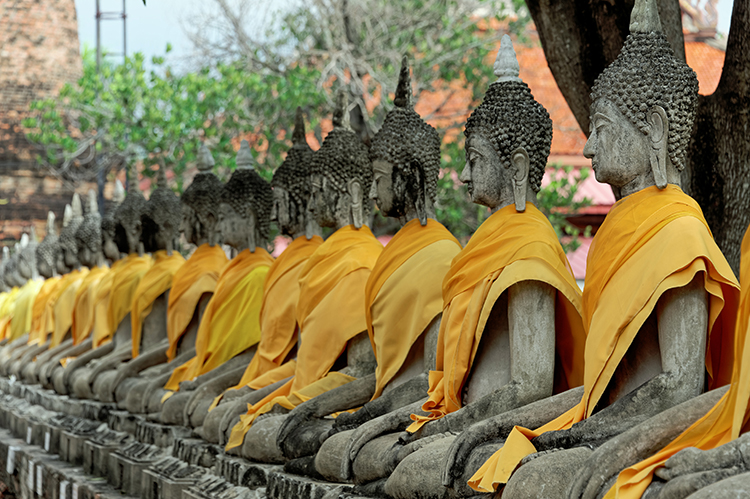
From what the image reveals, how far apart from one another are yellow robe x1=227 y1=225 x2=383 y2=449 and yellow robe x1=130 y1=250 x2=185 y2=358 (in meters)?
3.17

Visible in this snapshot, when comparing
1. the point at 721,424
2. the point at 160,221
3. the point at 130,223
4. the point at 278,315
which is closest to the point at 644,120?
the point at 721,424

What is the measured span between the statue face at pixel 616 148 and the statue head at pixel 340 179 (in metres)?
2.59

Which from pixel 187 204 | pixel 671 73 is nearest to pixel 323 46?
pixel 187 204

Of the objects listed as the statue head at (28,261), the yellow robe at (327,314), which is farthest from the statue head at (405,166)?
the statue head at (28,261)

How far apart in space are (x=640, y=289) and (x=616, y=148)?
679 mm

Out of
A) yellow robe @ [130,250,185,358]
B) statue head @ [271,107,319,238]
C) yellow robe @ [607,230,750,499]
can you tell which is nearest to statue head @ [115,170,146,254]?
yellow robe @ [130,250,185,358]

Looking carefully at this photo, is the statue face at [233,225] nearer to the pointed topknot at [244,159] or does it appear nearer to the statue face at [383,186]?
the pointed topknot at [244,159]

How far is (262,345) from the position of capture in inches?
287

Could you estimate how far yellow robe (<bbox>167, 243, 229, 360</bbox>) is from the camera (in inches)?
342

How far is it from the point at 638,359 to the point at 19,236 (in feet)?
57.5

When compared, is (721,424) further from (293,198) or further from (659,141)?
(293,198)

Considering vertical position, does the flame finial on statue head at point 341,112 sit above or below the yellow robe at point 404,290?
above

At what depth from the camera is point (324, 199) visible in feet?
22.6

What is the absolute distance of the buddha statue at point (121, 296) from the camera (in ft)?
33.3
